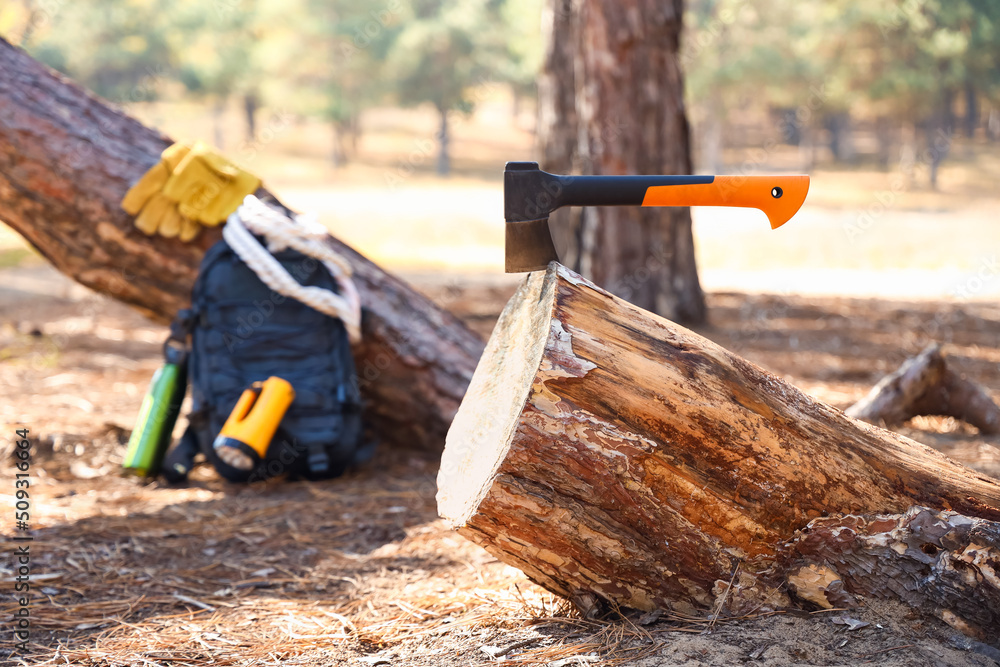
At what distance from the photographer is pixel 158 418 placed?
10.5ft

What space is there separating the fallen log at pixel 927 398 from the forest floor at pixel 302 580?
0.12m

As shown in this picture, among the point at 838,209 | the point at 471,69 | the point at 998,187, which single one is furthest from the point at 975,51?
the point at 471,69

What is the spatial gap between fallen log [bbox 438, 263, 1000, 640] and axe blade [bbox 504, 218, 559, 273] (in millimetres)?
77

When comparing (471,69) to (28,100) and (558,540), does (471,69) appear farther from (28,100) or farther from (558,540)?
(558,540)

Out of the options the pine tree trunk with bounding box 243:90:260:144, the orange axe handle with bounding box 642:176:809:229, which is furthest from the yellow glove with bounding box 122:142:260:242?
the pine tree trunk with bounding box 243:90:260:144

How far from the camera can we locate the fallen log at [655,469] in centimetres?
164

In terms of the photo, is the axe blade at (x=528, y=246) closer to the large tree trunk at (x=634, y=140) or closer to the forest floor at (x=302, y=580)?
the forest floor at (x=302, y=580)

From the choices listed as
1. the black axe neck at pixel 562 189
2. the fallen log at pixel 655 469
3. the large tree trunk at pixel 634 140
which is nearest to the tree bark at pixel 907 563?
the fallen log at pixel 655 469

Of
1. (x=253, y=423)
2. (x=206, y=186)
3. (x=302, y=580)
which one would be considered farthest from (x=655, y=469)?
(x=206, y=186)

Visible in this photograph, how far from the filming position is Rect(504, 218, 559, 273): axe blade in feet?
6.11

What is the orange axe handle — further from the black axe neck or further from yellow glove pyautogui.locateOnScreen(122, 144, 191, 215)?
yellow glove pyautogui.locateOnScreen(122, 144, 191, 215)

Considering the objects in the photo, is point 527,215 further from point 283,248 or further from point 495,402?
point 283,248

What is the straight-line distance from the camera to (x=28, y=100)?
3441 millimetres

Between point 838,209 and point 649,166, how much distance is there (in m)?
19.6
